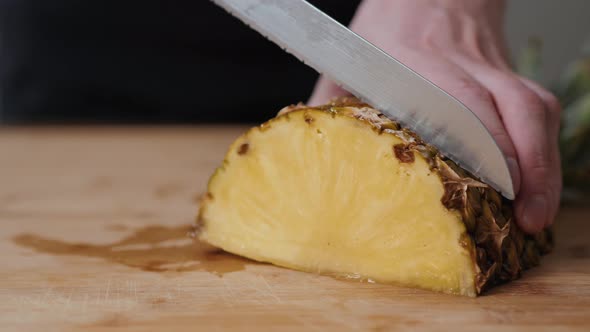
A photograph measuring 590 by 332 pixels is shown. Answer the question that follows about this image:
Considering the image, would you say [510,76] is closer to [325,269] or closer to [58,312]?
[325,269]

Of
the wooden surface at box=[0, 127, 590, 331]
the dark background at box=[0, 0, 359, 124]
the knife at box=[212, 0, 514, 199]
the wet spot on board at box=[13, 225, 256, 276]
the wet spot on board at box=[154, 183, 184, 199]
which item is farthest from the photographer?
the dark background at box=[0, 0, 359, 124]

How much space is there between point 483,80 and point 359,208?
1.07ft

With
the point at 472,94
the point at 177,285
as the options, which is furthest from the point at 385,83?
the point at 177,285

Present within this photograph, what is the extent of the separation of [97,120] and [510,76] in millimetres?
1587

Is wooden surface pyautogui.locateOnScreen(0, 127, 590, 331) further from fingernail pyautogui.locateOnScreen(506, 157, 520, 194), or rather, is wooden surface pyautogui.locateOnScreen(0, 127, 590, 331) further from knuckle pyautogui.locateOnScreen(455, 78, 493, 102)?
knuckle pyautogui.locateOnScreen(455, 78, 493, 102)

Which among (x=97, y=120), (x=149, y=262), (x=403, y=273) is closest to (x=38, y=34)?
(x=97, y=120)

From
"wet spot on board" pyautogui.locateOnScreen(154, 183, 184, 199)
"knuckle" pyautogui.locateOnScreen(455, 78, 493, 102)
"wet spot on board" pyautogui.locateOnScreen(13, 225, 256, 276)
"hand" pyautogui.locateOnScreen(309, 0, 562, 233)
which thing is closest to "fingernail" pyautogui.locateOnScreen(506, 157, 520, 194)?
"hand" pyautogui.locateOnScreen(309, 0, 562, 233)

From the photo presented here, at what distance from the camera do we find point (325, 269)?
110 cm

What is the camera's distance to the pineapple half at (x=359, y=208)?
3.26 feet

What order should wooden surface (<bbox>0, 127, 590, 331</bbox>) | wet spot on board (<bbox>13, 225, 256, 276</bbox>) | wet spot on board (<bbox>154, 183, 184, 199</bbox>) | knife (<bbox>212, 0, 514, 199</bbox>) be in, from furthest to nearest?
wet spot on board (<bbox>154, 183, 184, 199</bbox>), wet spot on board (<bbox>13, 225, 256, 276</bbox>), knife (<bbox>212, 0, 514, 199</bbox>), wooden surface (<bbox>0, 127, 590, 331</bbox>)

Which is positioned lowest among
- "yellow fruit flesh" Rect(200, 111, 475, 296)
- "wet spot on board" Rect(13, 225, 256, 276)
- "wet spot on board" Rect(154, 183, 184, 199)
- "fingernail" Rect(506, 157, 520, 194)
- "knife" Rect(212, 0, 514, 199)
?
"wet spot on board" Rect(13, 225, 256, 276)

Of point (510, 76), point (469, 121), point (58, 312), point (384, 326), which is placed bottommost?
point (58, 312)

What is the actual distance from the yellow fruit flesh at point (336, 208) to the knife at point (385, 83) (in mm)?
84

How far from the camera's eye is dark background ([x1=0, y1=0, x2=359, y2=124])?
85.3 inches
